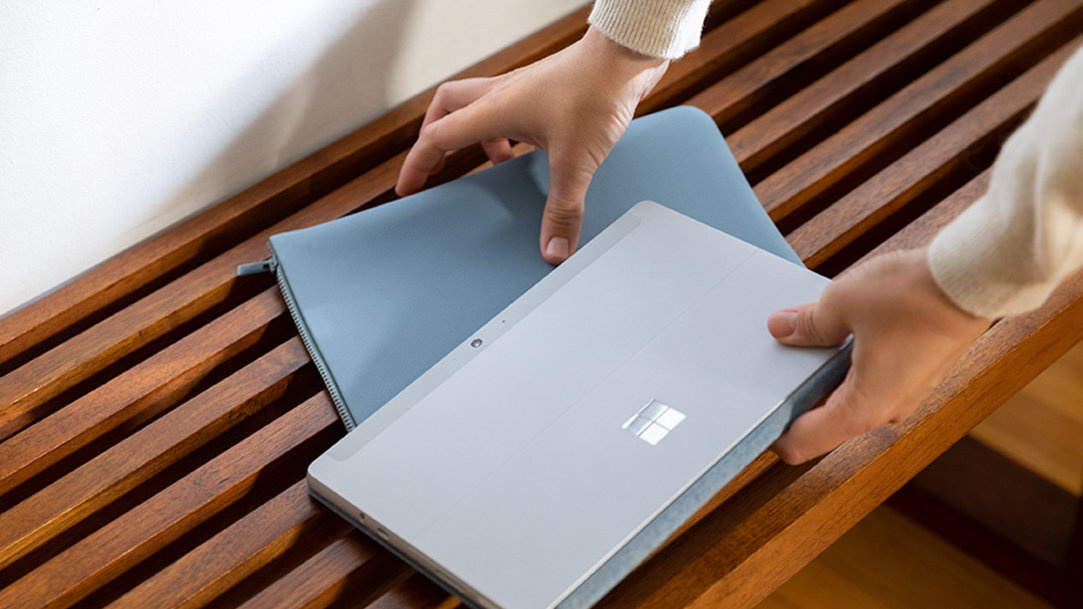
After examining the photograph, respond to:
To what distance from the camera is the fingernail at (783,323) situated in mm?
578

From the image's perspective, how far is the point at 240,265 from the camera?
73 centimetres

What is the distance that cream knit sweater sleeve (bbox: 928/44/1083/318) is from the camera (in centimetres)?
45

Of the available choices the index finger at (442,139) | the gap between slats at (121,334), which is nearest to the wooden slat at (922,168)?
the index finger at (442,139)

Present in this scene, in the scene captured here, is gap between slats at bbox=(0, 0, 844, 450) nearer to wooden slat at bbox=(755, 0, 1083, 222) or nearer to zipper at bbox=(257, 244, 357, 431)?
zipper at bbox=(257, 244, 357, 431)

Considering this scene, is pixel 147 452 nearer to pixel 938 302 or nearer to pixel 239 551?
pixel 239 551

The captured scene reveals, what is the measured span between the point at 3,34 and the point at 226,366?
9.5 inches

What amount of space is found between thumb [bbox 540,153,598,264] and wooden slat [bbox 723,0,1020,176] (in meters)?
0.15

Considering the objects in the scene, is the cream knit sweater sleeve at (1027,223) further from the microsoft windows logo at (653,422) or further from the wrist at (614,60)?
the wrist at (614,60)

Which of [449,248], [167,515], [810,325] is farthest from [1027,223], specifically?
[167,515]

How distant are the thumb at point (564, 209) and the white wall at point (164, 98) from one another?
21 cm

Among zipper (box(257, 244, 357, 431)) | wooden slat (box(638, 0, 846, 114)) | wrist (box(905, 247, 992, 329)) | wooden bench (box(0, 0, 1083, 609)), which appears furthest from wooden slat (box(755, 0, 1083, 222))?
zipper (box(257, 244, 357, 431))

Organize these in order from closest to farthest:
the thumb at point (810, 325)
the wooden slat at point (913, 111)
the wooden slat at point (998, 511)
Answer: the thumb at point (810, 325) < the wooden slat at point (913, 111) < the wooden slat at point (998, 511)

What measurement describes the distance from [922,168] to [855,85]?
0.10 m

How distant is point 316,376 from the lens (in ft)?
2.24
